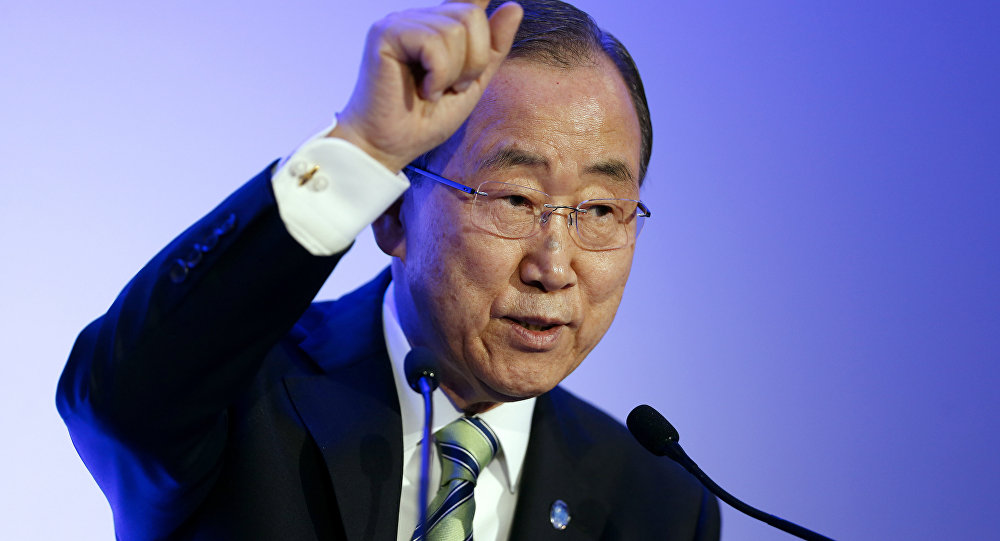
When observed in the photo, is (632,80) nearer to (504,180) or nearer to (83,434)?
(504,180)

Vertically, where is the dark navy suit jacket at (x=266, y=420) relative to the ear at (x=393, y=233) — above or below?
below

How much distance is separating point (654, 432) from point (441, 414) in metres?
0.46

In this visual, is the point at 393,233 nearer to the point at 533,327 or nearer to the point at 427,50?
the point at 533,327

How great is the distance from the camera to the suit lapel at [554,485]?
1.84 meters

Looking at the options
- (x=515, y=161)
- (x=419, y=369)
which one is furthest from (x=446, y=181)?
(x=419, y=369)

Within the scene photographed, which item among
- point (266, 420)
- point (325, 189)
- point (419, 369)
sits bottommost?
point (266, 420)

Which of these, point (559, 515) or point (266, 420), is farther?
point (559, 515)

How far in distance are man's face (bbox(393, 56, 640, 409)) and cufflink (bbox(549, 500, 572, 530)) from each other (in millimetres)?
280

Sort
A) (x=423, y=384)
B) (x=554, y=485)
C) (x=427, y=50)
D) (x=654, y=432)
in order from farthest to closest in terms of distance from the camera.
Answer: (x=554, y=485) < (x=654, y=432) < (x=423, y=384) < (x=427, y=50)

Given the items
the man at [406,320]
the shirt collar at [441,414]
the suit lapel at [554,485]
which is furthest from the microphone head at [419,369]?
the suit lapel at [554,485]

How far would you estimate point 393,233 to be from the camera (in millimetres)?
1794

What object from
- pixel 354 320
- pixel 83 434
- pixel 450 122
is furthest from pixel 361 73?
pixel 354 320

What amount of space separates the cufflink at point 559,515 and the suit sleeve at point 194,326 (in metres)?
0.79

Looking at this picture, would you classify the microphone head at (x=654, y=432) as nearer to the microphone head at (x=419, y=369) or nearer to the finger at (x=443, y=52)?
the microphone head at (x=419, y=369)
